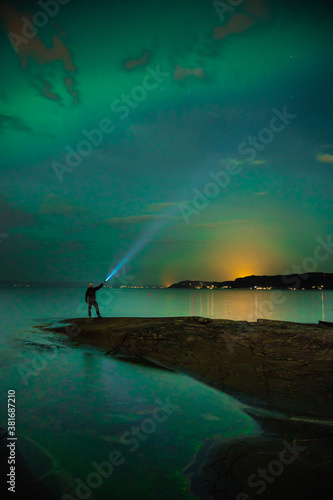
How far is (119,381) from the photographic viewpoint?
10094 millimetres

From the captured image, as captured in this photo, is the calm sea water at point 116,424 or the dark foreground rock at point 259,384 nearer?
the dark foreground rock at point 259,384

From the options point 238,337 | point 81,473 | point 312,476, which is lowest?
point 81,473

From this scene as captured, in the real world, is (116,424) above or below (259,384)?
below

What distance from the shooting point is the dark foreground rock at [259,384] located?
4.58m

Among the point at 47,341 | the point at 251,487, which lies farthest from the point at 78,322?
the point at 251,487

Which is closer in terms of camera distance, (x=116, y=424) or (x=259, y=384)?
(x=116, y=424)

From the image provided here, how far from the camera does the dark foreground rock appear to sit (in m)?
4.58

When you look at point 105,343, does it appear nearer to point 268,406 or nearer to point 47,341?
point 47,341

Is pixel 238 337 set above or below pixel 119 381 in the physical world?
above

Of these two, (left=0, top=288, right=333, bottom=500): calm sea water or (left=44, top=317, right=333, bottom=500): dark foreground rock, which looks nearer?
(left=44, top=317, right=333, bottom=500): dark foreground rock

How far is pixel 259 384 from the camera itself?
8.85 metres

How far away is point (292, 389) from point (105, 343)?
30.9 ft

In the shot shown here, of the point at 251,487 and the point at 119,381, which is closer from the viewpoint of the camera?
the point at 251,487

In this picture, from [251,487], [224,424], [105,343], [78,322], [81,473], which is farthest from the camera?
[78,322]
